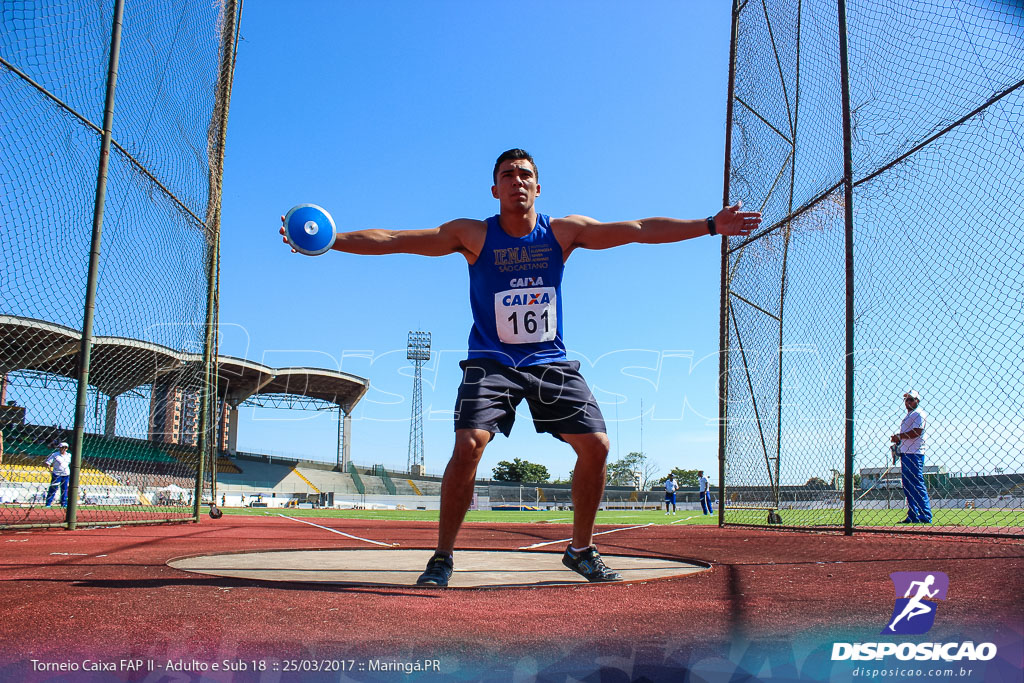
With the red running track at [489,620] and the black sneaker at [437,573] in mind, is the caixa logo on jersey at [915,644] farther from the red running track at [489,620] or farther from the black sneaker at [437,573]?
the black sneaker at [437,573]

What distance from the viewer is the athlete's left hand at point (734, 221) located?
346 cm

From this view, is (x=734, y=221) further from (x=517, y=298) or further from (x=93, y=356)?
(x=93, y=356)

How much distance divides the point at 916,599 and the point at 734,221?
1879 millimetres

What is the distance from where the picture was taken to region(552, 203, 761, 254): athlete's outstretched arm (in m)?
3.48

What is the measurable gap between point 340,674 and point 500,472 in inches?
3613

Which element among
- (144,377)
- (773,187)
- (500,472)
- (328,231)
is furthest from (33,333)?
(500,472)

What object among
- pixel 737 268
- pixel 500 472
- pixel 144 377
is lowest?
pixel 500 472

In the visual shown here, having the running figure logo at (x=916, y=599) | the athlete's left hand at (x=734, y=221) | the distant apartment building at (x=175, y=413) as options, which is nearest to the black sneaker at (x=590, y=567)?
→ the running figure logo at (x=916, y=599)

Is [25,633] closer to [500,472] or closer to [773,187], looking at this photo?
[773,187]

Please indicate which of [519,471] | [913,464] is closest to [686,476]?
[519,471]

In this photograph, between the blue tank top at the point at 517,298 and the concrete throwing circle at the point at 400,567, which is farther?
the blue tank top at the point at 517,298

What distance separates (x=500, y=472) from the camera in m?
91.8

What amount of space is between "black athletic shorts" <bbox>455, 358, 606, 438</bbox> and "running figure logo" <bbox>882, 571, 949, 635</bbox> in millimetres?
1422

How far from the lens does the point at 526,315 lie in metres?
3.44
